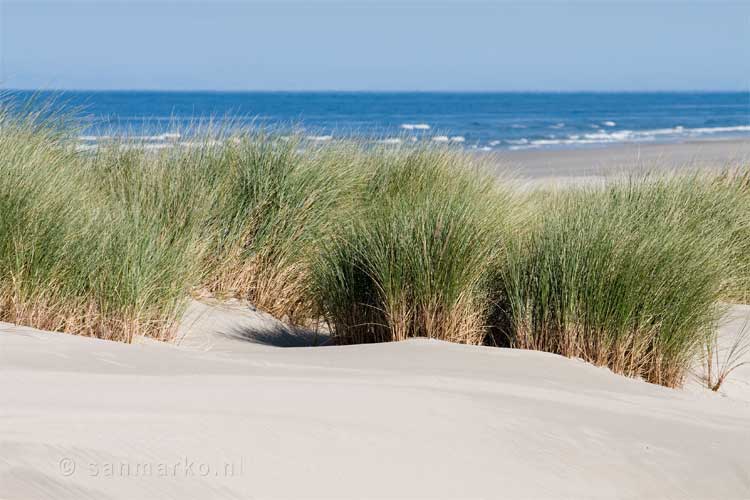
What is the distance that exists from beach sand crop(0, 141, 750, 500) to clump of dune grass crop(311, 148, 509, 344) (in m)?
0.48

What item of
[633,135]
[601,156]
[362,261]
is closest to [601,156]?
[601,156]

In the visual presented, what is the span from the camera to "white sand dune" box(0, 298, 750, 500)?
2.79 m

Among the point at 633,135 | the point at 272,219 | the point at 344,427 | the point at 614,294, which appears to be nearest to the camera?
the point at 344,427

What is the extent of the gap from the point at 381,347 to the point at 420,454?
1.74m

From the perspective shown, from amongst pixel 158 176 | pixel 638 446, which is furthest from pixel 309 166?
pixel 638 446

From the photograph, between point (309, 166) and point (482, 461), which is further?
point (309, 166)

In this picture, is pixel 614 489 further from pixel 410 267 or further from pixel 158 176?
pixel 158 176

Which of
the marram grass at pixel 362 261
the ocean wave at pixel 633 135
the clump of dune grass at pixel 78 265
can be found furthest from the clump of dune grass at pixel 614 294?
the ocean wave at pixel 633 135

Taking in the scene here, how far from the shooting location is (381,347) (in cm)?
487

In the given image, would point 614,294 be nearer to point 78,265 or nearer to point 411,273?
point 411,273

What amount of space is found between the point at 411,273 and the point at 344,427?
6.85 feet

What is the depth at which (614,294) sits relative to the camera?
5012 millimetres

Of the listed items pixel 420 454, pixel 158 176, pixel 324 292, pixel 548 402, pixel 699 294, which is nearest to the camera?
→ pixel 420 454

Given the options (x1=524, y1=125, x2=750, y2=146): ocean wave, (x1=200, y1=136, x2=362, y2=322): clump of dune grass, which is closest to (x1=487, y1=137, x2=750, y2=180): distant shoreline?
(x1=524, y1=125, x2=750, y2=146): ocean wave
